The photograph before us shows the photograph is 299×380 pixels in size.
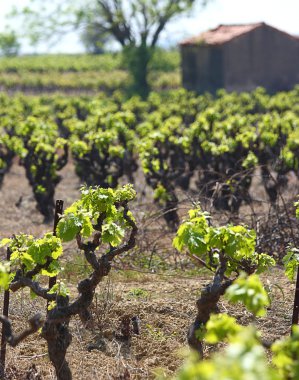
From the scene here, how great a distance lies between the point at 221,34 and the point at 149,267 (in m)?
32.8

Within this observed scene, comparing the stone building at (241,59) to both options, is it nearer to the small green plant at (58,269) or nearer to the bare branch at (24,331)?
the small green plant at (58,269)

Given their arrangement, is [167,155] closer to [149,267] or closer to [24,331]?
[149,267]

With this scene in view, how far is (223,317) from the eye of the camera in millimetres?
4645

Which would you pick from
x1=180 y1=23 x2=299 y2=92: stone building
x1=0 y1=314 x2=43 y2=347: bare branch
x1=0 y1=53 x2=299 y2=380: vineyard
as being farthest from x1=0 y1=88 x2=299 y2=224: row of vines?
x1=180 y1=23 x2=299 y2=92: stone building

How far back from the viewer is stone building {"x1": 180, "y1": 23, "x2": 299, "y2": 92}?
39.8m

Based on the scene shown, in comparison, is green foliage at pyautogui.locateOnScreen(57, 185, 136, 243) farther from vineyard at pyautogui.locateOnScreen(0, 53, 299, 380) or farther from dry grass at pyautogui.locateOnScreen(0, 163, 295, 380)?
dry grass at pyautogui.locateOnScreen(0, 163, 295, 380)

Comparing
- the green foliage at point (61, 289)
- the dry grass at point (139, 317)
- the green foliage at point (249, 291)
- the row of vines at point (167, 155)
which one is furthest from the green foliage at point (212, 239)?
the row of vines at point (167, 155)

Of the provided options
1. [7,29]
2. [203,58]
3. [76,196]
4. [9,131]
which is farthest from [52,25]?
[76,196]

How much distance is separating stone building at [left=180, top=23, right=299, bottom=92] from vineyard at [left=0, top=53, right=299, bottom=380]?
22.2 meters

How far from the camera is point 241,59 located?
4031 centimetres

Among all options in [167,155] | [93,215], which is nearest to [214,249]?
[93,215]

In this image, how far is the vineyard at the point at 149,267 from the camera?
6.05m

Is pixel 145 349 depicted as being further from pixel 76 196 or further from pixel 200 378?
pixel 76 196

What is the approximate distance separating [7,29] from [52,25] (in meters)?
3.07
